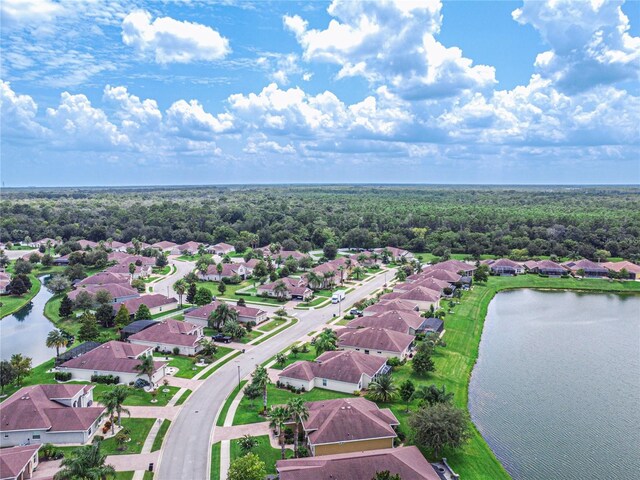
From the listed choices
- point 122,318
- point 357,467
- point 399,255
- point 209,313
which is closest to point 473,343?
point 357,467

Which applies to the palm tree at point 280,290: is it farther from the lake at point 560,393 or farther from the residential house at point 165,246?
the residential house at point 165,246

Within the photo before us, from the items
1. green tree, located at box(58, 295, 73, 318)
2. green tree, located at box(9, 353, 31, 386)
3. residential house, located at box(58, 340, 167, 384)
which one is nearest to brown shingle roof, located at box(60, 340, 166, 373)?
residential house, located at box(58, 340, 167, 384)

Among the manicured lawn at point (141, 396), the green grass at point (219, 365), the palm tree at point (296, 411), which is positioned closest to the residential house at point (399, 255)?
the green grass at point (219, 365)

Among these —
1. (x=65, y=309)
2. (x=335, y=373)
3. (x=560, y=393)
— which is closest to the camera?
(x=560, y=393)

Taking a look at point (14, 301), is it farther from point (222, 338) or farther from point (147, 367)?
point (147, 367)

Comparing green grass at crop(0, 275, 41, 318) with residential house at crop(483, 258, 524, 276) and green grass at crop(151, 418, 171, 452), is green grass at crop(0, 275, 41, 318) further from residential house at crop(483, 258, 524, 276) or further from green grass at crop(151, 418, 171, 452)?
residential house at crop(483, 258, 524, 276)

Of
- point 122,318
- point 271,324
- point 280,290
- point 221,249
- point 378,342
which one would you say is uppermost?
point 378,342
